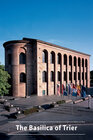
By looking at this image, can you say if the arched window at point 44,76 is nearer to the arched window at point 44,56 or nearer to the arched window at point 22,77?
the arched window at point 44,56

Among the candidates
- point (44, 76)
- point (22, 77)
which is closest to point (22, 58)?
point (22, 77)

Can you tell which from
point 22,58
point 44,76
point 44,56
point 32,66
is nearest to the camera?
point 32,66

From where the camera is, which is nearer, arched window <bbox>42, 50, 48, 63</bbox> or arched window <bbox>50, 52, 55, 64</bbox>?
arched window <bbox>42, 50, 48, 63</bbox>

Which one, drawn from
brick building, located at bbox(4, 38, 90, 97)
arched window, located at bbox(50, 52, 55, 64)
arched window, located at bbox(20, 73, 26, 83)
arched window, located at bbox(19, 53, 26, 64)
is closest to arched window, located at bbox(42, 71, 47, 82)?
brick building, located at bbox(4, 38, 90, 97)

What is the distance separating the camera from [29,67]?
30844mm

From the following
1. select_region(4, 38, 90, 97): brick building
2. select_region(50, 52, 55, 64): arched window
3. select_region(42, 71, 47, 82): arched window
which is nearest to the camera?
select_region(4, 38, 90, 97): brick building

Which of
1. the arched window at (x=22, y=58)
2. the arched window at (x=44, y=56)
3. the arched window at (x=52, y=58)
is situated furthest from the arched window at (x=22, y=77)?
the arched window at (x=52, y=58)

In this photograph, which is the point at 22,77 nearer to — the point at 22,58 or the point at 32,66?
the point at 32,66

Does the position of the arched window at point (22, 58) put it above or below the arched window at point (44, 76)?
above

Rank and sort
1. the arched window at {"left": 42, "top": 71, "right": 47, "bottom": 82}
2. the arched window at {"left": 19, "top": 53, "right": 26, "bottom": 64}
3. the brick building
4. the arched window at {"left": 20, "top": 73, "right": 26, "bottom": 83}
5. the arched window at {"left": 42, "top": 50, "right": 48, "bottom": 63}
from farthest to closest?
the arched window at {"left": 42, "top": 50, "right": 48, "bottom": 63} → the arched window at {"left": 42, "top": 71, "right": 47, "bottom": 82} → the arched window at {"left": 19, "top": 53, "right": 26, "bottom": 64} → the arched window at {"left": 20, "top": 73, "right": 26, "bottom": 83} → the brick building

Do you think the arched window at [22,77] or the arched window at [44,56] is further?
the arched window at [44,56]

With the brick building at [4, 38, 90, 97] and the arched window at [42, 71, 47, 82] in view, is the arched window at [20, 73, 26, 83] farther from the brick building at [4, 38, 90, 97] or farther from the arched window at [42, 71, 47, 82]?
→ the arched window at [42, 71, 47, 82]

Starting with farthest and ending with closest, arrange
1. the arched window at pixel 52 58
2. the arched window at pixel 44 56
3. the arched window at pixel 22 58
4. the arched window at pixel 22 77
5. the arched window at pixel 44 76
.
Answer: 1. the arched window at pixel 52 58
2. the arched window at pixel 44 56
3. the arched window at pixel 44 76
4. the arched window at pixel 22 58
5. the arched window at pixel 22 77

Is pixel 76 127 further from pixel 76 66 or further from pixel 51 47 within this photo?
pixel 76 66
